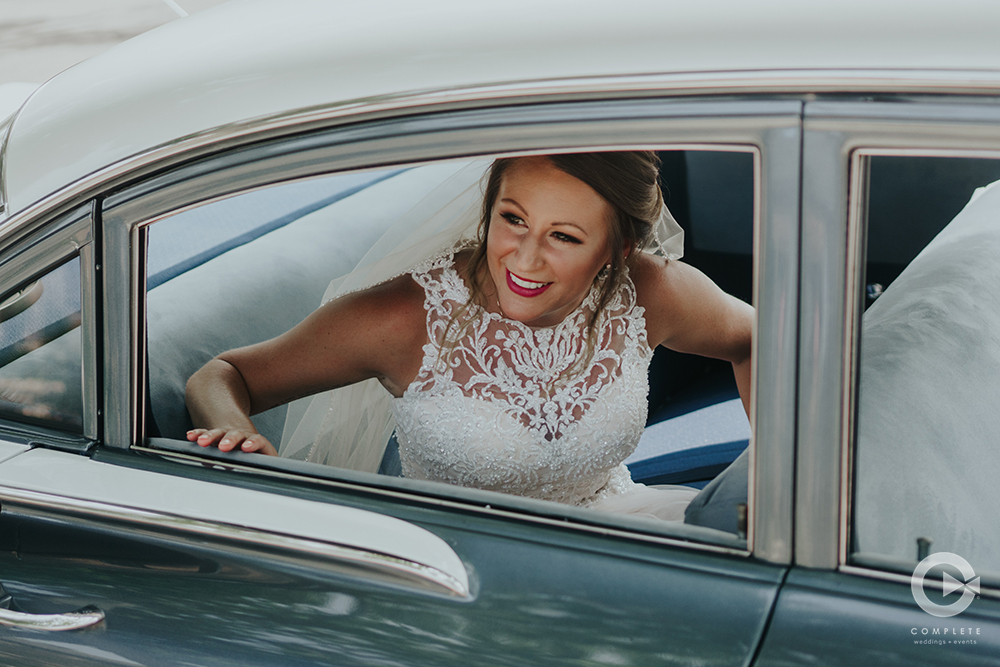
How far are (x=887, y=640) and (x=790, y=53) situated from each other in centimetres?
59

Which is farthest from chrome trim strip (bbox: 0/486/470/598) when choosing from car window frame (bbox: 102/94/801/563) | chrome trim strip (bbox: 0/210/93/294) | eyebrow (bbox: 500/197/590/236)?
eyebrow (bbox: 500/197/590/236)

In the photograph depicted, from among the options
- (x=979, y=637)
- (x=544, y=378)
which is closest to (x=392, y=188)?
(x=544, y=378)

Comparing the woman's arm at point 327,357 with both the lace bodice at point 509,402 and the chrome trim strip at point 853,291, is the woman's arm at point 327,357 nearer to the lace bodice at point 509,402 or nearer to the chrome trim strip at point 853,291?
the lace bodice at point 509,402

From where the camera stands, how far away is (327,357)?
1.72 meters

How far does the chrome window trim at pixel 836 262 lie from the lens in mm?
839

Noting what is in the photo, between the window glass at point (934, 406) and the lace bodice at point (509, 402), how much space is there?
56 centimetres

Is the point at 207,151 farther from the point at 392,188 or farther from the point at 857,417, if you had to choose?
the point at 392,188

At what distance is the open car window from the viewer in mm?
1560

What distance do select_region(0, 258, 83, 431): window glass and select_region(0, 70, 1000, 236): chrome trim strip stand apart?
0.10 meters

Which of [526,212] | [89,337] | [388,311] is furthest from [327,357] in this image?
[89,337]

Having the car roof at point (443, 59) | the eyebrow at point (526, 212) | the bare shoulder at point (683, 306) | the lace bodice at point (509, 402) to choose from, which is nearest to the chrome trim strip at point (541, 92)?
the car roof at point (443, 59)

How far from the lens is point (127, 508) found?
1115mm

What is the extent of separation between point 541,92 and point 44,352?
31.4 inches

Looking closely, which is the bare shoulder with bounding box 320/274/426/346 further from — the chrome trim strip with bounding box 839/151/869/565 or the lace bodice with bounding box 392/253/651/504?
the chrome trim strip with bounding box 839/151/869/565
